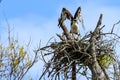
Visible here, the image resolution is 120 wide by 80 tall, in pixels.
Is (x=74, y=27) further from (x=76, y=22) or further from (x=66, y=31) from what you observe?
(x=66, y=31)

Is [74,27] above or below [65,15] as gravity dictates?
below

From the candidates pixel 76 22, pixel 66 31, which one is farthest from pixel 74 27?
pixel 66 31

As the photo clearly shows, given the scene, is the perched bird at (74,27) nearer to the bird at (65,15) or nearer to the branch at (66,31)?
the bird at (65,15)

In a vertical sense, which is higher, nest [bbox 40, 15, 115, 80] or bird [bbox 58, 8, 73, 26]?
bird [bbox 58, 8, 73, 26]

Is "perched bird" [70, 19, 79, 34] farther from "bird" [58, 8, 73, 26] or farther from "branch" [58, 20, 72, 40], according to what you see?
"branch" [58, 20, 72, 40]

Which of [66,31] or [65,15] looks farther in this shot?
[65,15]

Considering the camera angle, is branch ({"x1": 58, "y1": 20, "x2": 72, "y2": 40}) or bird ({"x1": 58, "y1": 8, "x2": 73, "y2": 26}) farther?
bird ({"x1": 58, "y1": 8, "x2": 73, "y2": 26})

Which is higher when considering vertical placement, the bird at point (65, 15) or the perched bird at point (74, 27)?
the bird at point (65, 15)

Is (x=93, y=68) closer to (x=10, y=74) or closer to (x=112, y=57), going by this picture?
(x=112, y=57)

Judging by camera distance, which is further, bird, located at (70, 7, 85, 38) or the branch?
Answer: bird, located at (70, 7, 85, 38)

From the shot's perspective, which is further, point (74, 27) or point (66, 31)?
point (74, 27)

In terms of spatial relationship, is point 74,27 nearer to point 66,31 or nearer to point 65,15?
point 65,15

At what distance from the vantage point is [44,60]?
6559 millimetres

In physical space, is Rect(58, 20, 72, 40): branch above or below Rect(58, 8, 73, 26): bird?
below
